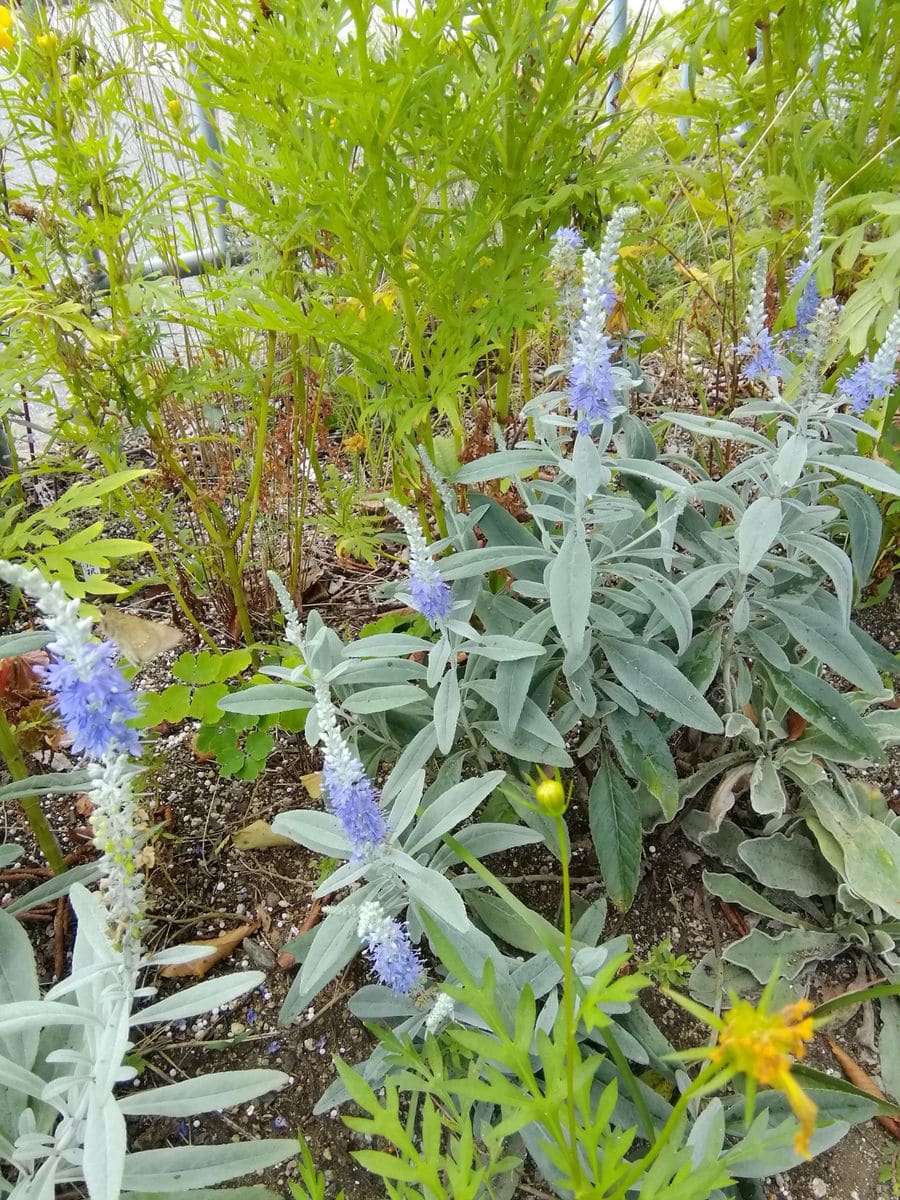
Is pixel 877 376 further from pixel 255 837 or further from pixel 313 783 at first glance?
pixel 255 837

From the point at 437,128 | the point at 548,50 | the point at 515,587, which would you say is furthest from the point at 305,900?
the point at 548,50

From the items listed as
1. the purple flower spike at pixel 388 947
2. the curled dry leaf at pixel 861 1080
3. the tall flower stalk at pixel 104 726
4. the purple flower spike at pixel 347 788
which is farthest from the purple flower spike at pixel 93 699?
the curled dry leaf at pixel 861 1080

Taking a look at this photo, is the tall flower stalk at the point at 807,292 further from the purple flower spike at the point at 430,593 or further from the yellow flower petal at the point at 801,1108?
A: the yellow flower petal at the point at 801,1108

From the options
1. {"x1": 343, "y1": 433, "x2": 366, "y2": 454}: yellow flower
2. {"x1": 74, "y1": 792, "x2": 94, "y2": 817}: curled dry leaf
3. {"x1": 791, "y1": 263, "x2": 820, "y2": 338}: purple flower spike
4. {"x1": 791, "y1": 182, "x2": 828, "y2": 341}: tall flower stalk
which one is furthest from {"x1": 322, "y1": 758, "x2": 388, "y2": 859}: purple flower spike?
{"x1": 343, "y1": 433, "x2": 366, "y2": 454}: yellow flower

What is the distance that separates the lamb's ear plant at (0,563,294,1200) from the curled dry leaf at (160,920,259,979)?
0.31 meters

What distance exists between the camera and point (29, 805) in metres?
1.32

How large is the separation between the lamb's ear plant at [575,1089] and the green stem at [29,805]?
0.62 m

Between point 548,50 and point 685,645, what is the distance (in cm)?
101

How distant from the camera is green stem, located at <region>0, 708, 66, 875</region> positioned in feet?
4.22

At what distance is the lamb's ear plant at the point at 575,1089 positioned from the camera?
548mm

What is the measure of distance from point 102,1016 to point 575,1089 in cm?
53

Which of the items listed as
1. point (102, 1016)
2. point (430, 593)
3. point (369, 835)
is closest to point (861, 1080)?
point (369, 835)

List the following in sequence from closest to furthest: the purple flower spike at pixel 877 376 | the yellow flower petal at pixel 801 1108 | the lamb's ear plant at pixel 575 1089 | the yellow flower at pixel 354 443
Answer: the yellow flower petal at pixel 801 1108 < the lamb's ear plant at pixel 575 1089 < the purple flower spike at pixel 877 376 < the yellow flower at pixel 354 443

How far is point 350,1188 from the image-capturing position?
114 cm
